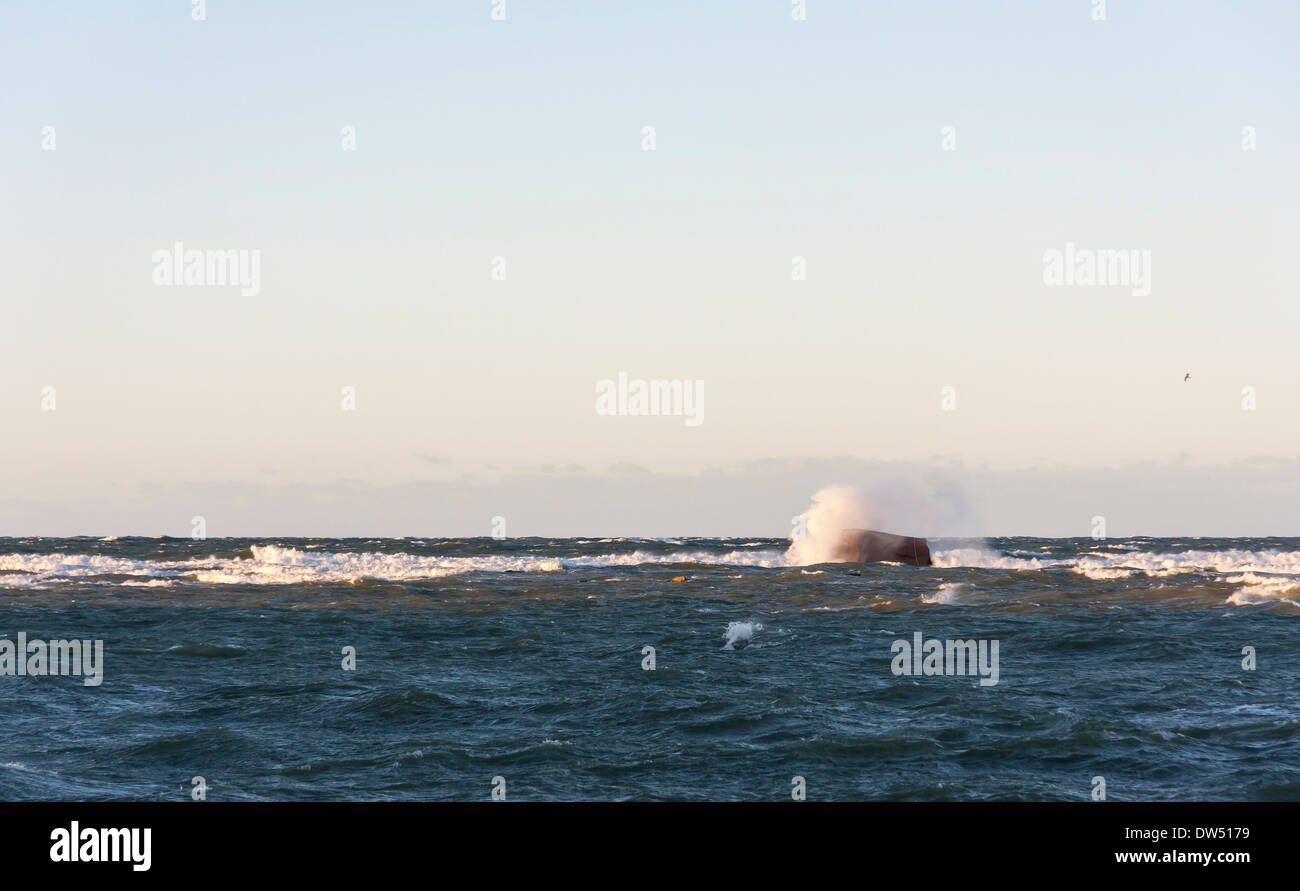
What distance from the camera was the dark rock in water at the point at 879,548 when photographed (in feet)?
245

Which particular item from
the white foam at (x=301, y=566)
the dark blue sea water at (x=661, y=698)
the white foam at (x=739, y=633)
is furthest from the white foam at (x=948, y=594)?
the white foam at (x=301, y=566)

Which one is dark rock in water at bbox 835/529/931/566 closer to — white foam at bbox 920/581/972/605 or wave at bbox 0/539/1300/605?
wave at bbox 0/539/1300/605

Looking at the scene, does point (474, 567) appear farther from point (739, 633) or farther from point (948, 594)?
point (739, 633)

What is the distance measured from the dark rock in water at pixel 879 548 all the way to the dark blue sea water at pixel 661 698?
69.5ft

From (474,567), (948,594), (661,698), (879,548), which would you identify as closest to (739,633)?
(661,698)

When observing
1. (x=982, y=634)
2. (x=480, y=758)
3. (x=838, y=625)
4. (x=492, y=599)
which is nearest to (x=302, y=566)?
(x=492, y=599)

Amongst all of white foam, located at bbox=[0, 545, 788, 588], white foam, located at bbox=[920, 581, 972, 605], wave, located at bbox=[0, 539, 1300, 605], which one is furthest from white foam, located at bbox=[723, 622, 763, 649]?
white foam, located at bbox=[0, 545, 788, 588]

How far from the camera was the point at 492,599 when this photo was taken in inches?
2040

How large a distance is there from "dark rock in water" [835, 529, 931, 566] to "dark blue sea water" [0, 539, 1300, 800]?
21187 mm

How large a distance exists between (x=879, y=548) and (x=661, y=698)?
52434 millimetres

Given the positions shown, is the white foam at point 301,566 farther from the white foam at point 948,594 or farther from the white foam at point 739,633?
the white foam at point 739,633

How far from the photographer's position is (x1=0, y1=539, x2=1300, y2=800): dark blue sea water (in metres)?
19.0

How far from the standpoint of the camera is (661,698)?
26.1 meters
